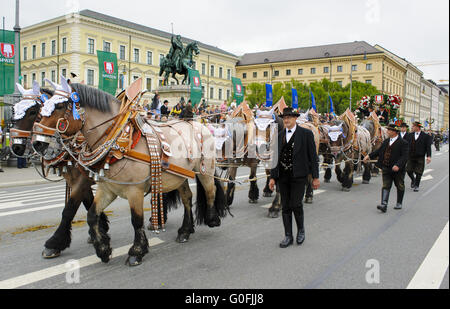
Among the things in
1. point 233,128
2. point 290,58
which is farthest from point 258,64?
point 233,128

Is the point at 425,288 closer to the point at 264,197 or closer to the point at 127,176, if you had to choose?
the point at 127,176

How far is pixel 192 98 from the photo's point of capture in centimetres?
1844

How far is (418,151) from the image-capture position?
10812 millimetres

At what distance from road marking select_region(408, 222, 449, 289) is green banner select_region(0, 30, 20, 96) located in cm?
1516

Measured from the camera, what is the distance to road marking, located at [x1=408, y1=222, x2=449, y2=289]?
373 cm

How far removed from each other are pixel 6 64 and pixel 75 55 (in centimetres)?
4031

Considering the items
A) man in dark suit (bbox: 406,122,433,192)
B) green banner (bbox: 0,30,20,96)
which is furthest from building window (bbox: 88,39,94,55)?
man in dark suit (bbox: 406,122,433,192)

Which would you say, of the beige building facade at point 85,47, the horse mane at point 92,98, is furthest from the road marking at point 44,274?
the beige building facade at point 85,47

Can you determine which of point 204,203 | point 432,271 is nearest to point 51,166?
point 204,203

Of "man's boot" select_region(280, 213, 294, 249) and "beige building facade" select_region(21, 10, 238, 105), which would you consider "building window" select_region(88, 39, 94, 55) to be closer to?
"beige building facade" select_region(21, 10, 238, 105)

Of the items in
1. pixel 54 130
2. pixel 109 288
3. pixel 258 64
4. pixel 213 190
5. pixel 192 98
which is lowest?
pixel 109 288

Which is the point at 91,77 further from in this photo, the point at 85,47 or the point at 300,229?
the point at 300,229

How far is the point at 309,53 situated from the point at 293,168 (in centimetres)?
8352

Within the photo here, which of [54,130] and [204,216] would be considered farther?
[204,216]
